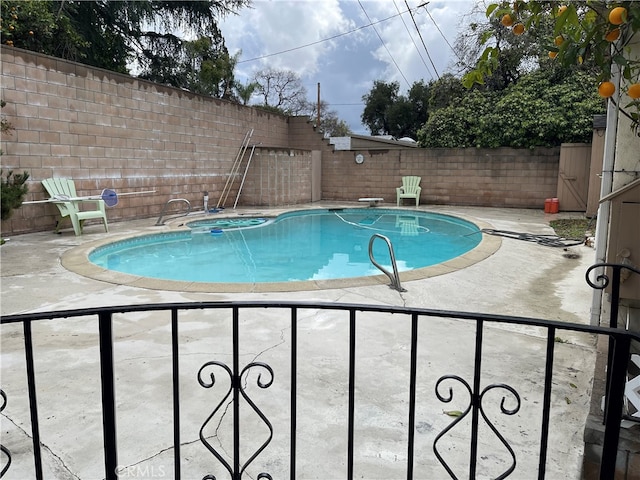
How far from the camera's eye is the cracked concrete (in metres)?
1.74

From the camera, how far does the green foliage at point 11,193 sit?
591cm

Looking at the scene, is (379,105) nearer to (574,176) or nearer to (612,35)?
(574,176)

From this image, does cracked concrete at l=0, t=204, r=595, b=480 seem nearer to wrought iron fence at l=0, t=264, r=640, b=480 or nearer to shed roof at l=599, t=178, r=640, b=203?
wrought iron fence at l=0, t=264, r=640, b=480

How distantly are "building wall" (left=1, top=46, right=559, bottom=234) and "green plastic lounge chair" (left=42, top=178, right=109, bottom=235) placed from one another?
185 mm

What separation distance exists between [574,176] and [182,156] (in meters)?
9.02

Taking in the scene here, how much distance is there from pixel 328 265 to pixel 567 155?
23.3ft

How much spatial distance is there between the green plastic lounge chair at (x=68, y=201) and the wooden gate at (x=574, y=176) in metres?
9.84

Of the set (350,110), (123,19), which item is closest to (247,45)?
(123,19)

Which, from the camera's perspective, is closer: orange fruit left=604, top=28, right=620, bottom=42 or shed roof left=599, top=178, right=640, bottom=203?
orange fruit left=604, top=28, right=620, bottom=42

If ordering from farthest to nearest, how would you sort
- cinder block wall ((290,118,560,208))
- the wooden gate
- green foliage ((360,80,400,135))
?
1. green foliage ((360,80,400,135))
2. cinder block wall ((290,118,560,208))
3. the wooden gate

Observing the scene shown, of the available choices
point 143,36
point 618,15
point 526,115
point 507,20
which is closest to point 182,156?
point 143,36

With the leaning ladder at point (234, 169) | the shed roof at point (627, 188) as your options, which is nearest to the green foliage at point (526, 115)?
the leaning ladder at point (234, 169)

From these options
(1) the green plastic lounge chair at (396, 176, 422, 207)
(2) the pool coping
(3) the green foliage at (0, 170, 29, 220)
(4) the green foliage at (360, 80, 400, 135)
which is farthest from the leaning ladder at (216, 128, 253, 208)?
(4) the green foliage at (360, 80, 400, 135)

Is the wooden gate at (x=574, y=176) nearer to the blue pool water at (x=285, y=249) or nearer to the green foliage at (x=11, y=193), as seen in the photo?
the blue pool water at (x=285, y=249)
